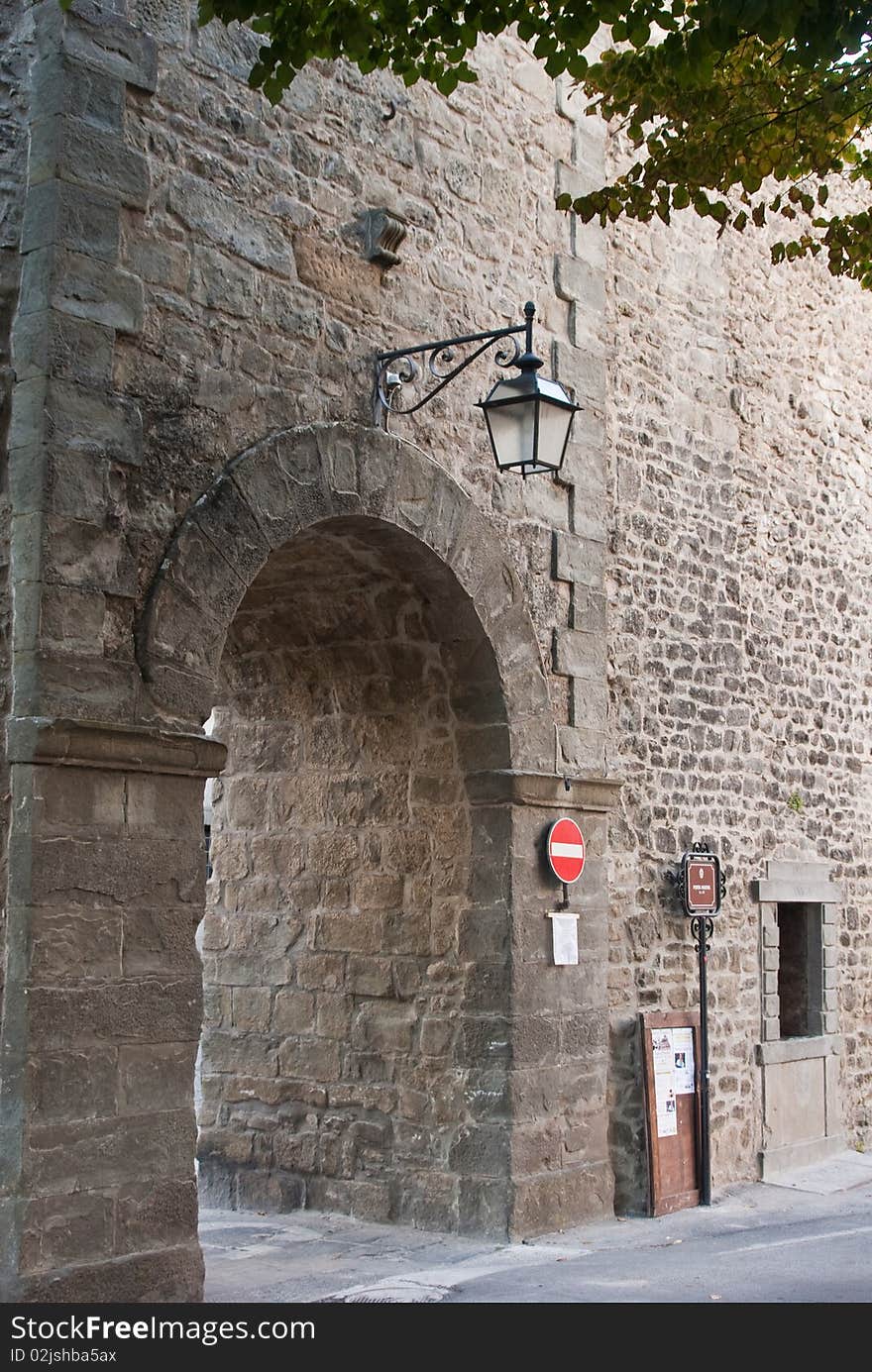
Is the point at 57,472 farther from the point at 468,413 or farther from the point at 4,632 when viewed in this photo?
the point at 468,413

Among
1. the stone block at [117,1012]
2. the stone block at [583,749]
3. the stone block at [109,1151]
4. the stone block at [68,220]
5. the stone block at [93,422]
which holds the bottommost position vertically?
the stone block at [109,1151]

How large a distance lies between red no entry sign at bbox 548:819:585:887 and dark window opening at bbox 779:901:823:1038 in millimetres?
2943

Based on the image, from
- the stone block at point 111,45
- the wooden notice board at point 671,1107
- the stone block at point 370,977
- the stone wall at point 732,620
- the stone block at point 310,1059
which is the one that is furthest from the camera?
the stone wall at point 732,620

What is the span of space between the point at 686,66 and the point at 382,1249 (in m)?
5.17

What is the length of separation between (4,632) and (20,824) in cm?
65

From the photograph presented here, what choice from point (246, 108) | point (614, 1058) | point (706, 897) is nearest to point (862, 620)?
point (706, 897)

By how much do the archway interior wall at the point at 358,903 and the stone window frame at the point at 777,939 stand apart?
2.83 m

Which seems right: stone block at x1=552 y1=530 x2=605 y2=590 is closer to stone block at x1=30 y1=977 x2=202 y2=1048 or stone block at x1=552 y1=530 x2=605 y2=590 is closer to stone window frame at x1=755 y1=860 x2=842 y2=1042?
stone window frame at x1=755 y1=860 x2=842 y2=1042

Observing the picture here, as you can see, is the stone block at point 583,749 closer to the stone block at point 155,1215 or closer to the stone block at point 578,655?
the stone block at point 578,655

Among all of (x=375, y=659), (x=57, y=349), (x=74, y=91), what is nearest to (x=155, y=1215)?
(x=57, y=349)

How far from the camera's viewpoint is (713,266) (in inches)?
385

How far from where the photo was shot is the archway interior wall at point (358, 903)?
23.8 ft

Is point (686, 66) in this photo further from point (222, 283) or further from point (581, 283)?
point (581, 283)

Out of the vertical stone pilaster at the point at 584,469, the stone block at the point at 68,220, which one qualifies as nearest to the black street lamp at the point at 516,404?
the vertical stone pilaster at the point at 584,469
